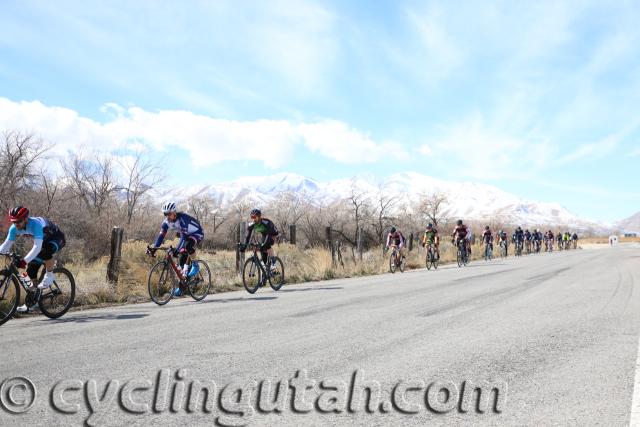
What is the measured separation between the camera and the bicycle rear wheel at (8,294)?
7.69 metres

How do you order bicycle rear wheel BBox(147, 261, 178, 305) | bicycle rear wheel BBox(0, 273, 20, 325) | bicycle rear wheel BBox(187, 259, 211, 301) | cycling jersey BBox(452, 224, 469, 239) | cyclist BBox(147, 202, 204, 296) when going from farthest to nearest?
cycling jersey BBox(452, 224, 469, 239), bicycle rear wheel BBox(187, 259, 211, 301), cyclist BBox(147, 202, 204, 296), bicycle rear wheel BBox(147, 261, 178, 305), bicycle rear wheel BBox(0, 273, 20, 325)

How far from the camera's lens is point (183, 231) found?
10734 millimetres

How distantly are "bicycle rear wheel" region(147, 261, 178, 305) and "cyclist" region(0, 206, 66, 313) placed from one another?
201 cm

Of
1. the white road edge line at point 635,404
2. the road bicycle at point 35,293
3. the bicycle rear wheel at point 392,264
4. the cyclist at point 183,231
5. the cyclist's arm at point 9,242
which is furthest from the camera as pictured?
the bicycle rear wheel at point 392,264

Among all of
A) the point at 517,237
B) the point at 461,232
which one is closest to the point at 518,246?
the point at 517,237

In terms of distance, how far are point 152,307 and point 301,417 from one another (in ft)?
22.9

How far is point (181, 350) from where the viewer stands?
5430 millimetres

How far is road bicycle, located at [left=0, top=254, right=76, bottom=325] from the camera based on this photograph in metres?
7.79

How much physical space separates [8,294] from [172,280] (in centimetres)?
330

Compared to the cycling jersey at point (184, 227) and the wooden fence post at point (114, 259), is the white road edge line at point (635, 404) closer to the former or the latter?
the cycling jersey at point (184, 227)

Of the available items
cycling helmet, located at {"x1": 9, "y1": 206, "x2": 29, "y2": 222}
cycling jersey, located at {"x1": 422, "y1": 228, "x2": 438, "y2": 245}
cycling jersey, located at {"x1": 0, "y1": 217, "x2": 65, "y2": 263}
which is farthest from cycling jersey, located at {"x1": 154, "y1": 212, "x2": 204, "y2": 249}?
cycling jersey, located at {"x1": 422, "y1": 228, "x2": 438, "y2": 245}

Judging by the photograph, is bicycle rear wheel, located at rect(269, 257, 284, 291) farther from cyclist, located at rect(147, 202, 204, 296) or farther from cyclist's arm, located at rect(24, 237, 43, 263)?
cyclist's arm, located at rect(24, 237, 43, 263)

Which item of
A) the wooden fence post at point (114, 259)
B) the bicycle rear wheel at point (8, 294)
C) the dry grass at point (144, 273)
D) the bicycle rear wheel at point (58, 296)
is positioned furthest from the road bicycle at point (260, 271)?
the bicycle rear wheel at point (8, 294)

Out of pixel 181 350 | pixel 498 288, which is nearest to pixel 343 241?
pixel 498 288
